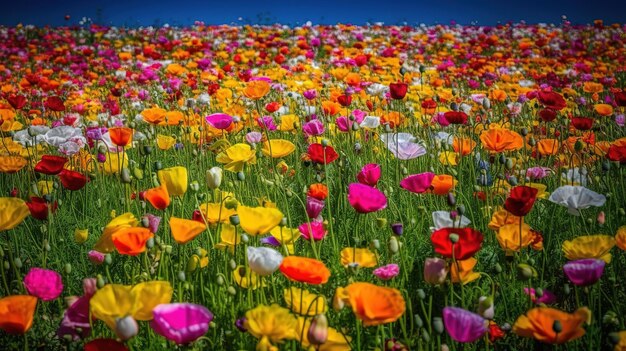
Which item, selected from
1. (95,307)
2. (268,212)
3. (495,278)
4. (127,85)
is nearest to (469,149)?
(495,278)

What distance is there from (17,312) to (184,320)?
15.4 inches

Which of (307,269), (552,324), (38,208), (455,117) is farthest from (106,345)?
(455,117)

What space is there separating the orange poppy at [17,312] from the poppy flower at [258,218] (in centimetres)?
54

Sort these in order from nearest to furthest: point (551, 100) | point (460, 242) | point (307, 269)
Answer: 1. point (307, 269)
2. point (460, 242)
3. point (551, 100)

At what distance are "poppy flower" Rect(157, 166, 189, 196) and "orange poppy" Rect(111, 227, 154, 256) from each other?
356mm

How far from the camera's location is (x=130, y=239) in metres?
1.33

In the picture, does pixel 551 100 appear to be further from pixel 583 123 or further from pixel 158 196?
pixel 158 196

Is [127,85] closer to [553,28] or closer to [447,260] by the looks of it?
[447,260]

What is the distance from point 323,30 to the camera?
12117 mm

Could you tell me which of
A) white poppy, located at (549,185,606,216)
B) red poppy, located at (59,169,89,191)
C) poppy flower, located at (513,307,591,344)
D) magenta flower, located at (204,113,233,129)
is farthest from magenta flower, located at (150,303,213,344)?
magenta flower, located at (204,113,233,129)

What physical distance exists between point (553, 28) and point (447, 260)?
14313mm

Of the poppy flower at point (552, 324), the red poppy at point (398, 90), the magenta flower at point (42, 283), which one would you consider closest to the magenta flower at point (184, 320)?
the magenta flower at point (42, 283)

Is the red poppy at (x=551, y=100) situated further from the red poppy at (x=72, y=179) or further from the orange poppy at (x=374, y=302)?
the red poppy at (x=72, y=179)

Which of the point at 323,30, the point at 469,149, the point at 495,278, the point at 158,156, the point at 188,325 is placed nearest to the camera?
the point at 188,325
